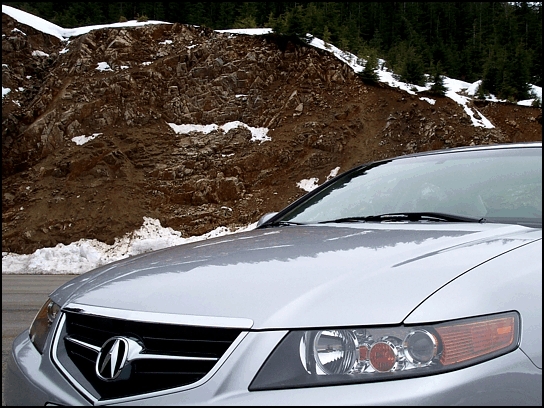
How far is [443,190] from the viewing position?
9.74 ft

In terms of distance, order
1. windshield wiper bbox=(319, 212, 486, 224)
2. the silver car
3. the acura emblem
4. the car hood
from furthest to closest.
Result: windshield wiper bbox=(319, 212, 486, 224) → the acura emblem → the car hood → the silver car

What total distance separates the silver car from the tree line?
26871 millimetres

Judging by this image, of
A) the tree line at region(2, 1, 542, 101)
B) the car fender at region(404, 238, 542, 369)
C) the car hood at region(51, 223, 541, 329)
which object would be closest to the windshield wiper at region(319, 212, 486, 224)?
the car hood at region(51, 223, 541, 329)

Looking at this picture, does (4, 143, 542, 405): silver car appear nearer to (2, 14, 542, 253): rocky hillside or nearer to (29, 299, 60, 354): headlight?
(29, 299, 60, 354): headlight

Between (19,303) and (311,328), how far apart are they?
24.1 ft

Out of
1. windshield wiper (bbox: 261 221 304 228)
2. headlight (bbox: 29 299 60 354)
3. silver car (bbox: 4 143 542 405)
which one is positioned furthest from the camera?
windshield wiper (bbox: 261 221 304 228)

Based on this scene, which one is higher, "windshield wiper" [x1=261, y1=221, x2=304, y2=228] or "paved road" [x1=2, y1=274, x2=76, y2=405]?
"windshield wiper" [x1=261, y1=221, x2=304, y2=228]

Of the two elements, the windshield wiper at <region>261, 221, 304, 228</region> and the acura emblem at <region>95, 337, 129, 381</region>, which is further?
the windshield wiper at <region>261, 221, 304, 228</region>

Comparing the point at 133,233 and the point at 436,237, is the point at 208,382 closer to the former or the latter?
the point at 436,237

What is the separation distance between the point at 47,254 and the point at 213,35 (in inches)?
625

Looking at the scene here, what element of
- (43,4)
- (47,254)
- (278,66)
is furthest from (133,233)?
(43,4)

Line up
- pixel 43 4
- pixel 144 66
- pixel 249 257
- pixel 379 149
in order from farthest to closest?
1. pixel 43 4
2. pixel 144 66
3. pixel 379 149
4. pixel 249 257

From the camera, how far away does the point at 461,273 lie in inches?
67.8

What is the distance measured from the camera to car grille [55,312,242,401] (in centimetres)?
166
